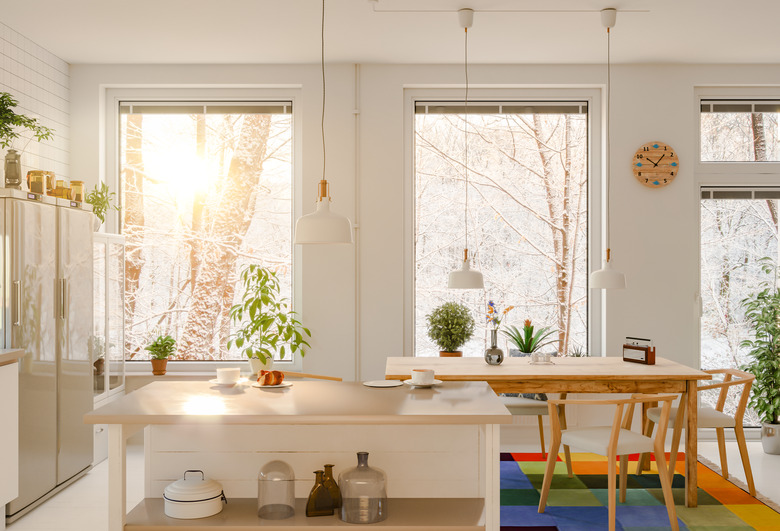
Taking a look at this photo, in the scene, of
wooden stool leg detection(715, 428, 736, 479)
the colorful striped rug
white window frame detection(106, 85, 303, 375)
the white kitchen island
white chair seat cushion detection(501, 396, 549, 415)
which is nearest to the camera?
the white kitchen island

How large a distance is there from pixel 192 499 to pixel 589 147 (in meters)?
4.39

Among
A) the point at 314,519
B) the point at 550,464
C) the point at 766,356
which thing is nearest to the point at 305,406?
the point at 314,519

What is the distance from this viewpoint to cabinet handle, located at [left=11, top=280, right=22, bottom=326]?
3.86 metres

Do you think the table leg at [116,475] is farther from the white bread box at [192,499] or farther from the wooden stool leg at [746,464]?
the wooden stool leg at [746,464]

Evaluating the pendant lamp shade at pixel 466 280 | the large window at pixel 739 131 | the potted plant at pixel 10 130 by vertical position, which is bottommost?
the pendant lamp shade at pixel 466 280

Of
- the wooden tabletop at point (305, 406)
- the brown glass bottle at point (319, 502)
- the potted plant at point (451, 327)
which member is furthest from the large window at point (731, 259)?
the brown glass bottle at point (319, 502)

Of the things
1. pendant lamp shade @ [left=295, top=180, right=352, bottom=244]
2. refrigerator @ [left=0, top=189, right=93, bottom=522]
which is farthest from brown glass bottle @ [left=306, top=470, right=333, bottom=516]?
refrigerator @ [left=0, top=189, right=93, bottom=522]

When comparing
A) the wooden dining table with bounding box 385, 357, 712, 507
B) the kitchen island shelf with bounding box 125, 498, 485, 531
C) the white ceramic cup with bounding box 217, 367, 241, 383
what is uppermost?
the white ceramic cup with bounding box 217, 367, 241, 383

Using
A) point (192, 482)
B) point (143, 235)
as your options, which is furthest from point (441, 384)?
point (143, 235)

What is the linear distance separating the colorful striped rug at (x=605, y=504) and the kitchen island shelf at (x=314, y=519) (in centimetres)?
116

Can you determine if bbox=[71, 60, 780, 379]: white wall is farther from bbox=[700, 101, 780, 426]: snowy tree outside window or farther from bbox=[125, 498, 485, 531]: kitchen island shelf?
bbox=[125, 498, 485, 531]: kitchen island shelf

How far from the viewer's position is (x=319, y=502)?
2.68m

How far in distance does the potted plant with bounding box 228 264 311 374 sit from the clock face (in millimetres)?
3041

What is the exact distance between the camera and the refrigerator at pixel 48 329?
3.85 m
